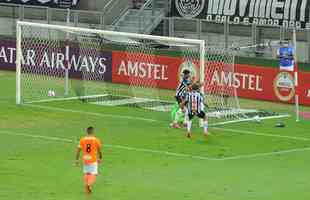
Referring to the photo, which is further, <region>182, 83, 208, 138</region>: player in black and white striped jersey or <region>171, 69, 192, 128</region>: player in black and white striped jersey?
<region>171, 69, 192, 128</region>: player in black and white striped jersey

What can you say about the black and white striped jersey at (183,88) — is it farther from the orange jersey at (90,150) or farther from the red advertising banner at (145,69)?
the orange jersey at (90,150)

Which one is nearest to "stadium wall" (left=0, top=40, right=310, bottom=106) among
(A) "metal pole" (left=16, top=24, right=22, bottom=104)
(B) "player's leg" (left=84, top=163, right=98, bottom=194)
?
(A) "metal pole" (left=16, top=24, right=22, bottom=104)

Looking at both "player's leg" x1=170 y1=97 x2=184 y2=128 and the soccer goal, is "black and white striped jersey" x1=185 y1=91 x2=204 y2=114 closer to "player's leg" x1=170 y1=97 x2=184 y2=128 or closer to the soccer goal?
"player's leg" x1=170 y1=97 x2=184 y2=128

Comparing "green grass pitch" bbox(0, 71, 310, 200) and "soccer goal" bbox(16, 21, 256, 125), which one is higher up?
"soccer goal" bbox(16, 21, 256, 125)

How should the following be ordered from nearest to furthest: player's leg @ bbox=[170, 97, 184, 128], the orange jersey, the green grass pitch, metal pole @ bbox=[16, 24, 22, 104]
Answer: the orange jersey < the green grass pitch < player's leg @ bbox=[170, 97, 184, 128] < metal pole @ bbox=[16, 24, 22, 104]

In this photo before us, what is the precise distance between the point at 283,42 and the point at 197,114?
42.9 ft

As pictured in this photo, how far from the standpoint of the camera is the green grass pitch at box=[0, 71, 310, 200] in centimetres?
2697

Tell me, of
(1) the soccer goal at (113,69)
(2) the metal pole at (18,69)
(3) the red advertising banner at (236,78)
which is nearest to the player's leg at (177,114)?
(1) the soccer goal at (113,69)

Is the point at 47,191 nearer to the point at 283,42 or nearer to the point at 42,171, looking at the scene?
the point at 42,171

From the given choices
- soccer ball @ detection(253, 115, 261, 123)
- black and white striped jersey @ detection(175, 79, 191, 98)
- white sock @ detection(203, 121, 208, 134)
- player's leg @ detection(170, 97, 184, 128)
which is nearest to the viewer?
white sock @ detection(203, 121, 208, 134)

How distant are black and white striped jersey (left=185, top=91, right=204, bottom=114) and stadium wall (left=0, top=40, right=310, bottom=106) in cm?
583

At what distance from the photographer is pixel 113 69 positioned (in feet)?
165

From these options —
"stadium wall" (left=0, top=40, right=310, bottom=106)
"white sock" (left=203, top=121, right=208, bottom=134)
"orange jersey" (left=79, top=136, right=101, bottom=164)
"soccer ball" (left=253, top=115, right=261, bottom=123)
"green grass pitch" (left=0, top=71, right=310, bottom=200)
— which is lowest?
"green grass pitch" (left=0, top=71, right=310, bottom=200)

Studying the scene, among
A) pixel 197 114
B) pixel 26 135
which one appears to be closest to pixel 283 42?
pixel 197 114
